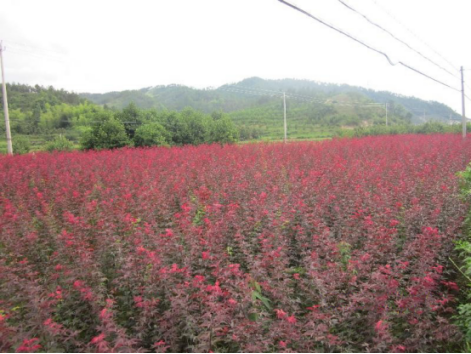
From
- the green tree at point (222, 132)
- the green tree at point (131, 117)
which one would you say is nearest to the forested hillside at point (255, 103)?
the green tree at point (222, 132)

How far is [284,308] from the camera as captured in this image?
3.03 meters

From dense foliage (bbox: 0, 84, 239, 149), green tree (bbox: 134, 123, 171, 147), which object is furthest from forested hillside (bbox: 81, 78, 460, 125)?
green tree (bbox: 134, 123, 171, 147)

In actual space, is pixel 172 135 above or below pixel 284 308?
above

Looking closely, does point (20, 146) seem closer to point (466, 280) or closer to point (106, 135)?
point (106, 135)

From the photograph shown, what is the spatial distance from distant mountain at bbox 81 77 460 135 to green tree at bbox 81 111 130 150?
105 feet

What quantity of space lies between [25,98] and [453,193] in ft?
191

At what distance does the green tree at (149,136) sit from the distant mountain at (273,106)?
1187 inches

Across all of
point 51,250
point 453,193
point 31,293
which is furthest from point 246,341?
point 453,193

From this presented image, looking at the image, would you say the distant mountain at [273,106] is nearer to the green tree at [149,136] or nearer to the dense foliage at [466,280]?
the green tree at [149,136]

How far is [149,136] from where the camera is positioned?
22953 millimetres

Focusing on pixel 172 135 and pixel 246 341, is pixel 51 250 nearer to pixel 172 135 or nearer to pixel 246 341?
pixel 246 341

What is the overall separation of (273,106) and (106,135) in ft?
221

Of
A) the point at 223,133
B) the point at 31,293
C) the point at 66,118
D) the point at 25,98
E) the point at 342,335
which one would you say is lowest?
the point at 342,335

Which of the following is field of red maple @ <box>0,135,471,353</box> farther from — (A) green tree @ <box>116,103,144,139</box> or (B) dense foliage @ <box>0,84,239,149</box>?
(A) green tree @ <box>116,103,144,139</box>
